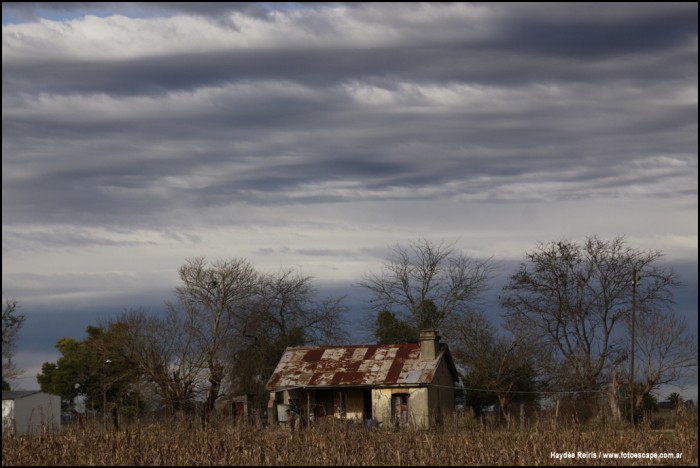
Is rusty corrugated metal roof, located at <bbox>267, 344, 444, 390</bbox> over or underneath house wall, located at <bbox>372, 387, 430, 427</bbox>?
over

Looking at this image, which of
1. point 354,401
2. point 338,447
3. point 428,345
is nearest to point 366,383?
point 354,401

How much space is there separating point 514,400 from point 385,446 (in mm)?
27854

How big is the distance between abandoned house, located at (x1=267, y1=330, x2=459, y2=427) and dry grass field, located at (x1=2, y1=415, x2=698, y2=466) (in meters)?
15.3

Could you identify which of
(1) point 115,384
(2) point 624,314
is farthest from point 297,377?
(2) point 624,314

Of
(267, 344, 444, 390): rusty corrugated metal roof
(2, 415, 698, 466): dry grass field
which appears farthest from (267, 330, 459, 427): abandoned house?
(2, 415, 698, 466): dry grass field

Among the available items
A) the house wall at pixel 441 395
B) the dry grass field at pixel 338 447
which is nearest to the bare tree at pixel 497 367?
the house wall at pixel 441 395

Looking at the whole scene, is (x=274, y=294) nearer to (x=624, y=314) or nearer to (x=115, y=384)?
(x=115, y=384)

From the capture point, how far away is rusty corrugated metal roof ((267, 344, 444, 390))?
47.7 metres

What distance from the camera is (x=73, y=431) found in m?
31.7

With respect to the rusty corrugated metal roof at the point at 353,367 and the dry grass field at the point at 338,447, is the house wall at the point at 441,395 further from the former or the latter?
the dry grass field at the point at 338,447

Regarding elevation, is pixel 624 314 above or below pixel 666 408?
above

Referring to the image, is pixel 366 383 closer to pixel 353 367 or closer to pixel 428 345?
pixel 353 367

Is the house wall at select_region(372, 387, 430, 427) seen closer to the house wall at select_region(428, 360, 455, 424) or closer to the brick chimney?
the house wall at select_region(428, 360, 455, 424)

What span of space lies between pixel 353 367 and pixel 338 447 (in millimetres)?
21184
